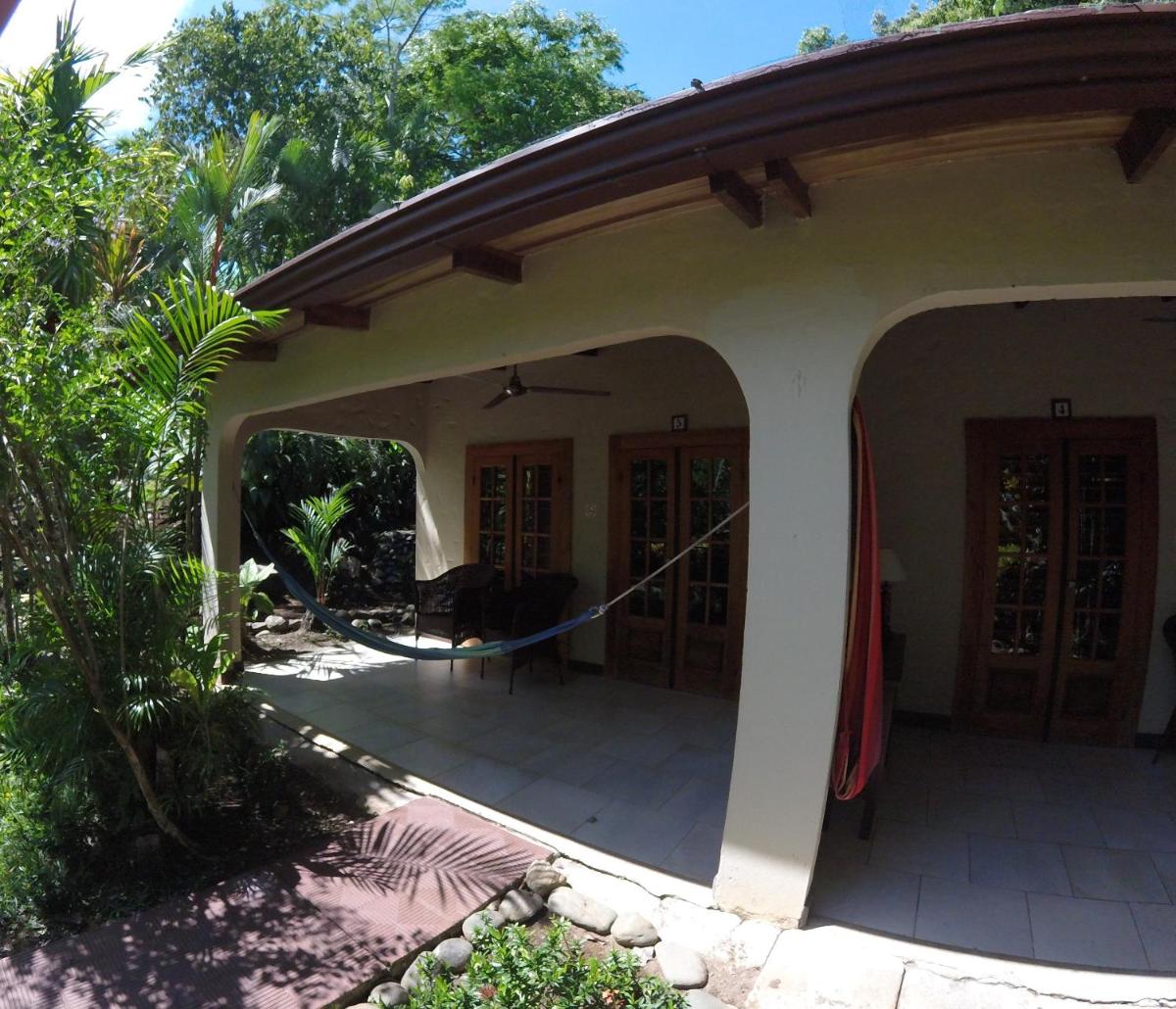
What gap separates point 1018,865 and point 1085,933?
45cm

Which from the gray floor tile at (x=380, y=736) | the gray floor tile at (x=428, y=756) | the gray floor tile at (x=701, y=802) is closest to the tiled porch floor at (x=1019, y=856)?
the gray floor tile at (x=701, y=802)

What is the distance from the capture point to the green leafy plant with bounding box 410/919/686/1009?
77.0 inches

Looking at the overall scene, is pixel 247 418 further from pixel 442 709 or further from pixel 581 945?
pixel 581 945

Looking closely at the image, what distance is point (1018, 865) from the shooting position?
2877 millimetres

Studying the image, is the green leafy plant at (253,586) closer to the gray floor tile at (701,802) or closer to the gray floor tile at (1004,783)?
the gray floor tile at (701,802)

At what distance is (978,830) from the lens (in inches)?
125

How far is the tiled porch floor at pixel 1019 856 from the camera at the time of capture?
2.43m

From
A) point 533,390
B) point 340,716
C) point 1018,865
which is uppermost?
point 533,390

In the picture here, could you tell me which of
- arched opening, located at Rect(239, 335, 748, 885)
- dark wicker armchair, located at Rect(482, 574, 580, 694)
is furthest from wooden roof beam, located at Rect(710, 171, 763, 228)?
dark wicker armchair, located at Rect(482, 574, 580, 694)

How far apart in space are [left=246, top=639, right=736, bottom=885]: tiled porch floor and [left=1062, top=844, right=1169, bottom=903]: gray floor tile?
1.44 meters

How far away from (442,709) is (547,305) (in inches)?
123

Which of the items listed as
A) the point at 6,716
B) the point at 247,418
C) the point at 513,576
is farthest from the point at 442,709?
the point at 247,418

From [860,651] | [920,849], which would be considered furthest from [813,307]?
[920,849]

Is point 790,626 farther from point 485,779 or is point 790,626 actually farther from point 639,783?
point 485,779
